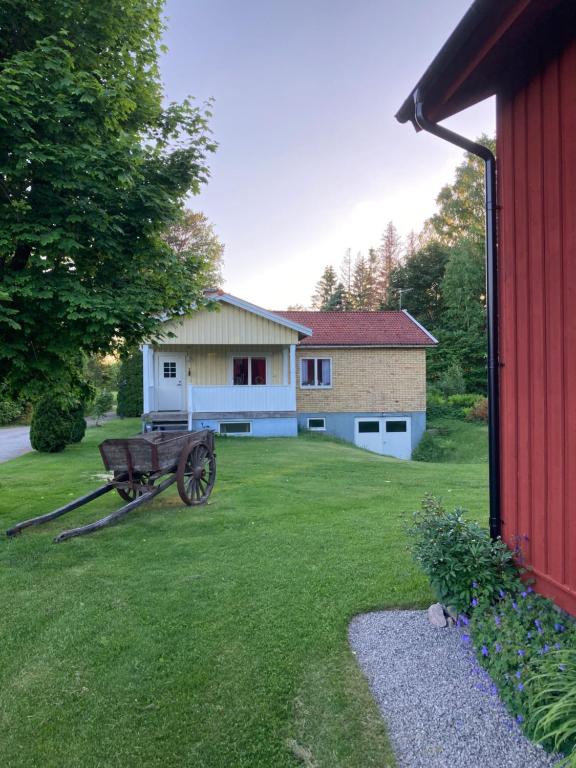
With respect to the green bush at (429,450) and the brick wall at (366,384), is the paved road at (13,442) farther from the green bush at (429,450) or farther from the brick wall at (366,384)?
the green bush at (429,450)

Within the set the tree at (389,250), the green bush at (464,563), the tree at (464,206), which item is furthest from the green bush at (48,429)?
the tree at (389,250)

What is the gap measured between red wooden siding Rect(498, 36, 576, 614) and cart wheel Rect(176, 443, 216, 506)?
16.3ft

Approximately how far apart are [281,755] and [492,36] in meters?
4.05

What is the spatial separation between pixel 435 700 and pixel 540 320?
2335 millimetres

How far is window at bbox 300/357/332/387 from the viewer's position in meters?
19.7

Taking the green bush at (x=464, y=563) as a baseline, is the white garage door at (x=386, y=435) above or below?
below

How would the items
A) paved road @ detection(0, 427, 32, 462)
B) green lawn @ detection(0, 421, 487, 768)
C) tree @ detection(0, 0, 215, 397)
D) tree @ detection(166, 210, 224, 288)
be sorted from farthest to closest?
tree @ detection(166, 210, 224, 288) < paved road @ detection(0, 427, 32, 462) < tree @ detection(0, 0, 215, 397) < green lawn @ detection(0, 421, 487, 768)

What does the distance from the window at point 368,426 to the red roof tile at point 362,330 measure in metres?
3.51

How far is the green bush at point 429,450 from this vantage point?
18.6 meters

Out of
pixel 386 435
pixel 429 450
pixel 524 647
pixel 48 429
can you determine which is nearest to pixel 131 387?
pixel 48 429

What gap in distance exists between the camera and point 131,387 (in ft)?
81.7

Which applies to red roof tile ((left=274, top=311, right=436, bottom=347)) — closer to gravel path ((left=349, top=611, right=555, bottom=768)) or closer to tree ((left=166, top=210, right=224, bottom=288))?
tree ((left=166, top=210, right=224, bottom=288))

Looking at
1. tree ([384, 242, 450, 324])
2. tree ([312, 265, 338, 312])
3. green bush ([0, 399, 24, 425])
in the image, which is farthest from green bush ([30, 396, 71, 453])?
tree ([312, 265, 338, 312])

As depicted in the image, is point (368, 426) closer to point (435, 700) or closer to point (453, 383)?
point (453, 383)
